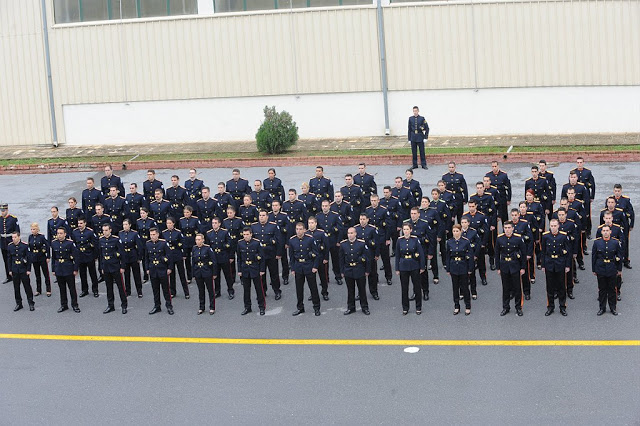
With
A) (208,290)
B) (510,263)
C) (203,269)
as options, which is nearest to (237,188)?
(203,269)

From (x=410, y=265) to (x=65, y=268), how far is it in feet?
19.0

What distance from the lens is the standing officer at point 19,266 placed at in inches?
656

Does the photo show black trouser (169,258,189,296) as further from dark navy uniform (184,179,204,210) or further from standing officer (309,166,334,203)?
standing officer (309,166,334,203)

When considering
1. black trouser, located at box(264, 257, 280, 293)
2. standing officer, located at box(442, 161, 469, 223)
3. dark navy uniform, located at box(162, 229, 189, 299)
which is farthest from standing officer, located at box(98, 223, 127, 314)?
standing officer, located at box(442, 161, 469, 223)

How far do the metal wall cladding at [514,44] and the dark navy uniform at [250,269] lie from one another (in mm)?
13906

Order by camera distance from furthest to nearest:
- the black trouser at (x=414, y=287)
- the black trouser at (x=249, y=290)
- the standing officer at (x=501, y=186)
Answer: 1. the standing officer at (x=501, y=186)
2. the black trouser at (x=249, y=290)
3. the black trouser at (x=414, y=287)

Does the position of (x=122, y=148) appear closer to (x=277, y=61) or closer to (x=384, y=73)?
(x=277, y=61)

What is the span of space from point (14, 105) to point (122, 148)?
12.6 feet

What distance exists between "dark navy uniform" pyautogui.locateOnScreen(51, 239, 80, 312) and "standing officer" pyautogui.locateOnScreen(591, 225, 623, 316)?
847 cm

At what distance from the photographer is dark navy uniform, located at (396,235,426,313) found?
15438 millimetres

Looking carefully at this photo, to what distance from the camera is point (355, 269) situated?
15.6 meters

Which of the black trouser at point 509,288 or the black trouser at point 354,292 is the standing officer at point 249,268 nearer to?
the black trouser at point 354,292

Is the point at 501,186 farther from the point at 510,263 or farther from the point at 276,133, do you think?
the point at 276,133

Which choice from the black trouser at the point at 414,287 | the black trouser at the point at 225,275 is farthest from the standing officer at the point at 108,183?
the black trouser at the point at 414,287
